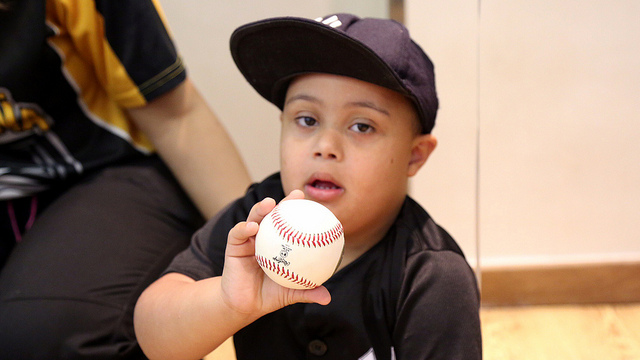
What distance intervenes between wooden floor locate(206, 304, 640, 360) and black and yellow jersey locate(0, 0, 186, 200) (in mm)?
582

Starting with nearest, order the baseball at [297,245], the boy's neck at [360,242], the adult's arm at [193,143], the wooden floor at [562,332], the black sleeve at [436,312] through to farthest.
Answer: the baseball at [297,245], the black sleeve at [436,312], the boy's neck at [360,242], the adult's arm at [193,143], the wooden floor at [562,332]

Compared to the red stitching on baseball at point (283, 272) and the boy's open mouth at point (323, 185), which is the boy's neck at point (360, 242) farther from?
the red stitching on baseball at point (283, 272)

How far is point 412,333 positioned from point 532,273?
81 cm

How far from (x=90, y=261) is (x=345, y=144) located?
0.52 meters

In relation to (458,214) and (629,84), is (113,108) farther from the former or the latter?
(629,84)

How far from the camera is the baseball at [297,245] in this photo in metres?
0.71

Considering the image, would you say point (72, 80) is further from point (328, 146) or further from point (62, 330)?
point (328, 146)

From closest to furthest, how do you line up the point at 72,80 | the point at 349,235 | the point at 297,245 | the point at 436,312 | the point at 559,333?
the point at 297,245 < the point at 436,312 < the point at 349,235 < the point at 72,80 < the point at 559,333

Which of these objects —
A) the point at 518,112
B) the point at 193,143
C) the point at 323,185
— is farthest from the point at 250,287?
the point at 518,112

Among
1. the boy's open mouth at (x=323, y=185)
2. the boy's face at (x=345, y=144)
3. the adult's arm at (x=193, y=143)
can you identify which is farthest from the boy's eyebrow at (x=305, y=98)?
the adult's arm at (x=193, y=143)

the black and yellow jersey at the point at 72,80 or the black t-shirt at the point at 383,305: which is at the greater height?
the black and yellow jersey at the point at 72,80

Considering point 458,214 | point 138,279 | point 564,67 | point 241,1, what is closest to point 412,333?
point 138,279

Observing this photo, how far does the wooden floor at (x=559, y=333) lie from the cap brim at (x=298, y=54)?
0.75m

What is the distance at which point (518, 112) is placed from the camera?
1409 millimetres
